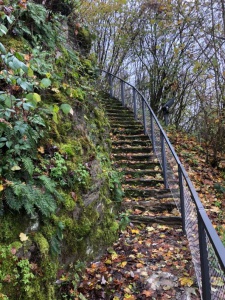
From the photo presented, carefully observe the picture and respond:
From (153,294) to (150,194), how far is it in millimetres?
2690

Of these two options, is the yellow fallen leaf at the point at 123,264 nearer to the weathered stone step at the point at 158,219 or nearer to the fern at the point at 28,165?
the weathered stone step at the point at 158,219

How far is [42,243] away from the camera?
261 centimetres

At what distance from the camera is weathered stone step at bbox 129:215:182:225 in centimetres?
461

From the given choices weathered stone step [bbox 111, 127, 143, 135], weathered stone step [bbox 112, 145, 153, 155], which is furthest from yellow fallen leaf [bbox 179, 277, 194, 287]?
weathered stone step [bbox 111, 127, 143, 135]

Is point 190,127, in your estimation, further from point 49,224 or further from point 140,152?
point 49,224

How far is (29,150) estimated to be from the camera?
9.57 ft

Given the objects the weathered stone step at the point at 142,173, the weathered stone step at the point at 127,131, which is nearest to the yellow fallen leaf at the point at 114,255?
the weathered stone step at the point at 142,173

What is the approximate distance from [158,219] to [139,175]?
1733mm

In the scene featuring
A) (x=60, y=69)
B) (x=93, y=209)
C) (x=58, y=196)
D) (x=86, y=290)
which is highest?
(x=60, y=69)

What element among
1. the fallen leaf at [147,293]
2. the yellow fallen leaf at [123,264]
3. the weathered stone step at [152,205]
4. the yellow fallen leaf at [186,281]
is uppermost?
the weathered stone step at [152,205]

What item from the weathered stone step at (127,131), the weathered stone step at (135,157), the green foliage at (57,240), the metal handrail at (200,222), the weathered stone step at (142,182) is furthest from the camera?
the weathered stone step at (127,131)

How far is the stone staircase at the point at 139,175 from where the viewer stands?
4.97 m

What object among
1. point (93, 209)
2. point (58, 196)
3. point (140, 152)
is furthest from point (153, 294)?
point (140, 152)

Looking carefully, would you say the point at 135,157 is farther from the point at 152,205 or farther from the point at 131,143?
the point at 152,205
